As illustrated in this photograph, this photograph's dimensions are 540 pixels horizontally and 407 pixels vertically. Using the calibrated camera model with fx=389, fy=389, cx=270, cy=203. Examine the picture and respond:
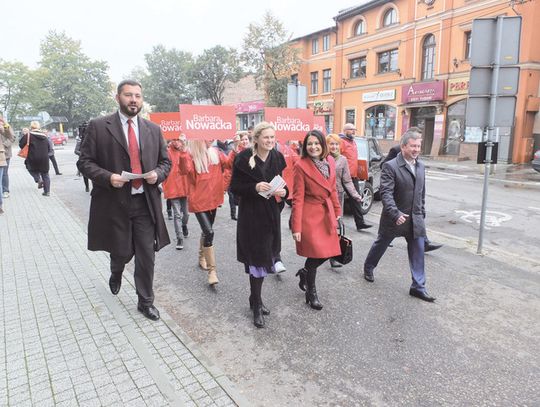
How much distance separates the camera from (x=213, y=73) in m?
45.2

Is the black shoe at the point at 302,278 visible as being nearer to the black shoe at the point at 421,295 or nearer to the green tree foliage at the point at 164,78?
the black shoe at the point at 421,295

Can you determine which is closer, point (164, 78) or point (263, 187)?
point (263, 187)

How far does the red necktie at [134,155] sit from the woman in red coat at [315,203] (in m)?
1.49

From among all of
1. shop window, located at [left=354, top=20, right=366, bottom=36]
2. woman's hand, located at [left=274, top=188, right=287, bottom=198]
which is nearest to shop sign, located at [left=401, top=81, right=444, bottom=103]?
shop window, located at [left=354, top=20, right=366, bottom=36]

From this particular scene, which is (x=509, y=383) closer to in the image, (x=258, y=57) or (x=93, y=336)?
(x=93, y=336)

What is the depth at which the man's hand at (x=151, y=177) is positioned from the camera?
342 cm

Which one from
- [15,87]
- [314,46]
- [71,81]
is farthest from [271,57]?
[71,81]

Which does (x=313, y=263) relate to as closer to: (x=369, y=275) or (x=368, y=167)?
(x=369, y=275)

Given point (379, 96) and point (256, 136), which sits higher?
point (379, 96)

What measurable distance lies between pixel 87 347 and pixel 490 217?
8.26 meters

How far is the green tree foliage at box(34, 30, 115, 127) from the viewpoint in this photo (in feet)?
198

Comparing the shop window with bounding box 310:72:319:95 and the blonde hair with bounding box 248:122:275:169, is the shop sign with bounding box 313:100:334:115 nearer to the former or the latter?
the shop window with bounding box 310:72:319:95

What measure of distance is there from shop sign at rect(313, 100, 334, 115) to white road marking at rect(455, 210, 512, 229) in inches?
967

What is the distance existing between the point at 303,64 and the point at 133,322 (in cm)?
3461
